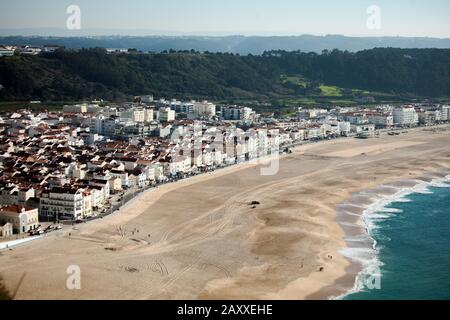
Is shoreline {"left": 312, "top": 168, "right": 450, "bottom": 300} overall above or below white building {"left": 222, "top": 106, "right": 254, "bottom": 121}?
below

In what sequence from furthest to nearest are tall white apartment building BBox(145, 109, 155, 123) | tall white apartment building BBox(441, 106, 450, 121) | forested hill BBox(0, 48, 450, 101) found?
tall white apartment building BBox(441, 106, 450, 121) → forested hill BBox(0, 48, 450, 101) → tall white apartment building BBox(145, 109, 155, 123)

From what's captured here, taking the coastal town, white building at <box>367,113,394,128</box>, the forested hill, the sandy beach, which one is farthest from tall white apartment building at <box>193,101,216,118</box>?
the sandy beach

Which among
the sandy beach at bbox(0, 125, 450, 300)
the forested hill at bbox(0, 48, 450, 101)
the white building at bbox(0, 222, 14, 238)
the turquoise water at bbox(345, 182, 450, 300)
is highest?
the forested hill at bbox(0, 48, 450, 101)

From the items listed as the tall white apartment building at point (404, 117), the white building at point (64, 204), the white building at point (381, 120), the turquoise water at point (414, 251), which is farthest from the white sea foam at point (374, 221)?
the tall white apartment building at point (404, 117)

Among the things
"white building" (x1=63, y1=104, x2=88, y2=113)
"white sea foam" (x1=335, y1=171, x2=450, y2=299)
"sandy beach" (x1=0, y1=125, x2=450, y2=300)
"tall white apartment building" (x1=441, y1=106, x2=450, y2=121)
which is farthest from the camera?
"tall white apartment building" (x1=441, y1=106, x2=450, y2=121)

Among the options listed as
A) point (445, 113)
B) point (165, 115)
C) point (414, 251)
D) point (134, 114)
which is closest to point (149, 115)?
point (165, 115)

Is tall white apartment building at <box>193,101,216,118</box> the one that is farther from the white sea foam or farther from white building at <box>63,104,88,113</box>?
the white sea foam

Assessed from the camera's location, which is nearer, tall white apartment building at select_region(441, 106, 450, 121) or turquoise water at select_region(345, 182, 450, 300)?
turquoise water at select_region(345, 182, 450, 300)

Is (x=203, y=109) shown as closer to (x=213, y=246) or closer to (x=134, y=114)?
(x=134, y=114)

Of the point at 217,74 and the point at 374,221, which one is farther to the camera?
the point at 217,74
